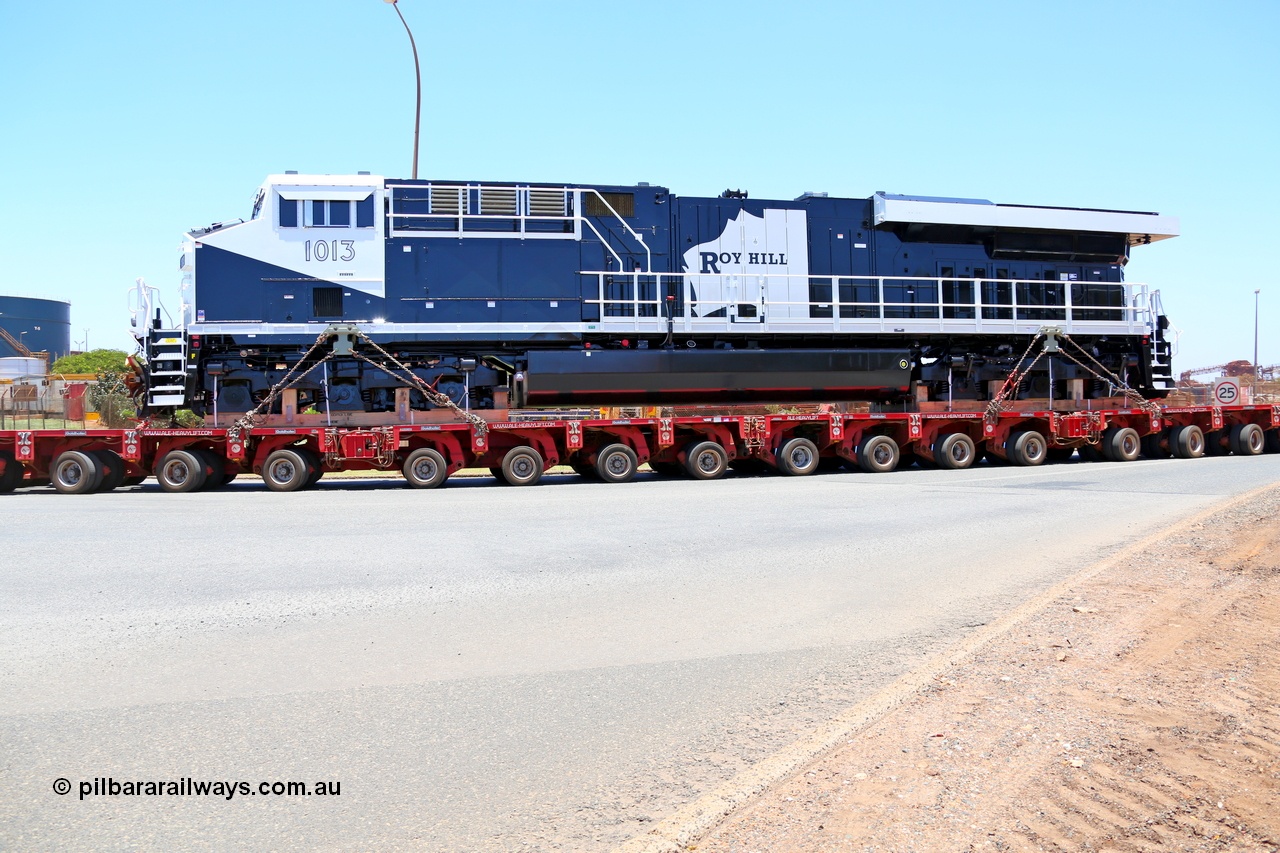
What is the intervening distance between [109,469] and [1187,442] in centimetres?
2319

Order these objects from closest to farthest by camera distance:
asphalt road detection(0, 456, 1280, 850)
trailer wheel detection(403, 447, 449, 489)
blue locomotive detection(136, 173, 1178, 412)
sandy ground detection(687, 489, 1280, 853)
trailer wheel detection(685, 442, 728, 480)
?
sandy ground detection(687, 489, 1280, 853)
asphalt road detection(0, 456, 1280, 850)
trailer wheel detection(403, 447, 449, 489)
blue locomotive detection(136, 173, 1178, 412)
trailer wheel detection(685, 442, 728, 480)

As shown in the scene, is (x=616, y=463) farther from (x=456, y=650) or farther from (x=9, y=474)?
(x=456, y=650)

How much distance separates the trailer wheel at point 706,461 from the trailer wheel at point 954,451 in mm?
4892

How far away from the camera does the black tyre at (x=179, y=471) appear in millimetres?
16547

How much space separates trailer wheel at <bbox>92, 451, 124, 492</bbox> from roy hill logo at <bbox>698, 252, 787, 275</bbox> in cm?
1163

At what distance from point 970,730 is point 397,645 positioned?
3618mm

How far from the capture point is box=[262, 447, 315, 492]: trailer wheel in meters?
16.8

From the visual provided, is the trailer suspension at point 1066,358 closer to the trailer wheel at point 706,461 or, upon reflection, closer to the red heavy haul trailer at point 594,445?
the red heavy haul trailer at point 594,445

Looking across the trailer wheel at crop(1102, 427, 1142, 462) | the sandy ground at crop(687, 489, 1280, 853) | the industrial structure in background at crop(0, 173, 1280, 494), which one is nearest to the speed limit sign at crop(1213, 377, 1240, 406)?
the industrial structure in background at crop(0, 173, 1280, 494)

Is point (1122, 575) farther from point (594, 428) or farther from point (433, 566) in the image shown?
point (594, 428)

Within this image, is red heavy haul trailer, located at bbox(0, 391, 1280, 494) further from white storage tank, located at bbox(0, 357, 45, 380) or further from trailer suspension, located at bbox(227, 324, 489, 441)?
white storage tank, located at bbox(0, 357, 45, 380)

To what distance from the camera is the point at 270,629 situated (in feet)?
21.6

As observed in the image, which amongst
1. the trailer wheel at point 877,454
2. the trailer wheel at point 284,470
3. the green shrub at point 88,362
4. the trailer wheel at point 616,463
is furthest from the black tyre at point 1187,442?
the green shrub at point 88,362

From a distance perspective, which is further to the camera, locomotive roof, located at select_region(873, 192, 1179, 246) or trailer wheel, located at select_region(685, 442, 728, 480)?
locomotive roof, located at select_region(873, 192, 1179, 246)
